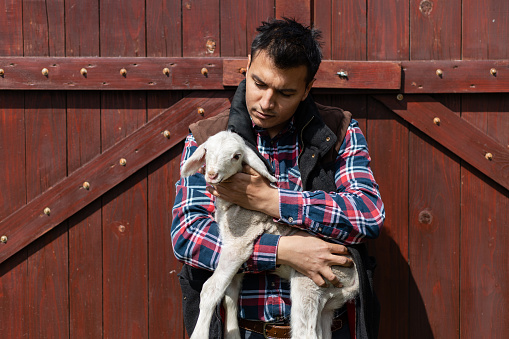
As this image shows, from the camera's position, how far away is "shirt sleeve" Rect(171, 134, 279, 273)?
2500 millimetres

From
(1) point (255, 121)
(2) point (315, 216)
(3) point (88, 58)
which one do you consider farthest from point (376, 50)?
(3) point (88, 58)

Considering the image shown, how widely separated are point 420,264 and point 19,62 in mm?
3080

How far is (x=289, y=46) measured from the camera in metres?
2.53

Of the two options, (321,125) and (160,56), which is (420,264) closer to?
(321,125)

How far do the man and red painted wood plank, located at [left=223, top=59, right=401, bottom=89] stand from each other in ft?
2.16

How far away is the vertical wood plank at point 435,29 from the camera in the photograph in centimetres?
353

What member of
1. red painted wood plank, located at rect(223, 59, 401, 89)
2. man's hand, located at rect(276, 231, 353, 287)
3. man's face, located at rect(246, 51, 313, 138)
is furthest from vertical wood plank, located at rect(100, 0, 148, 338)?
man's hand, located at rect(276, 231, 353, 287)

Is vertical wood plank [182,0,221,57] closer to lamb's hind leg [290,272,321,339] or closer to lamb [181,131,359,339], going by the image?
lamb [181,131,359,339]

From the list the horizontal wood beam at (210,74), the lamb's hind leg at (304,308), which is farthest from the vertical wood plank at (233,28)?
the lamb's hind leg at (304,308)

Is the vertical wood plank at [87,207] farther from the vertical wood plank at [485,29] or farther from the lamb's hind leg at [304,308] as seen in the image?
the vertical wood plank at [485,29]

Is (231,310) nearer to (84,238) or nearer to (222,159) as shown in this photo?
(222,159)

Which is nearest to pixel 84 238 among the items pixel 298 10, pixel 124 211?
pixel 124 211

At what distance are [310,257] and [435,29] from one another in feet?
6.55

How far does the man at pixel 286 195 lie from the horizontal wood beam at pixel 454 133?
878 millimetres
